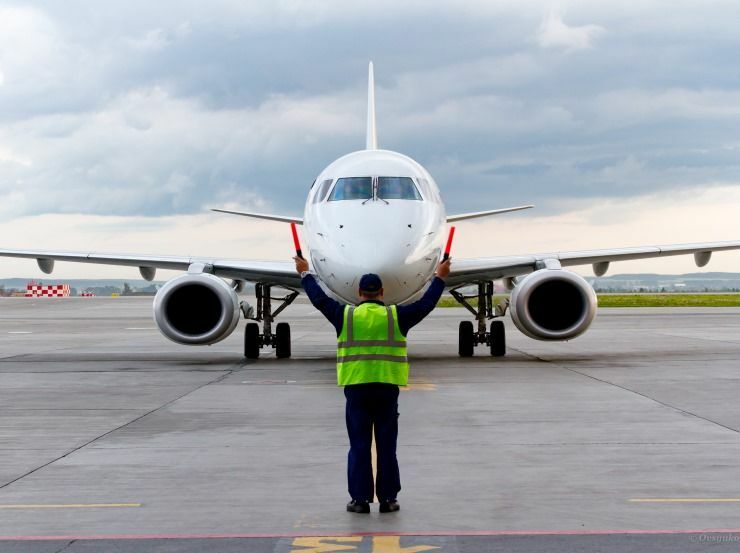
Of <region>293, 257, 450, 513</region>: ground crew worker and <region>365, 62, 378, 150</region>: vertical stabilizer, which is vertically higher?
<region>365, 62, 378, 150</region>: vertical stabilizer

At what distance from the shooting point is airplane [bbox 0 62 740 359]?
13914 mm

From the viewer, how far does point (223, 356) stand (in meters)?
21.3

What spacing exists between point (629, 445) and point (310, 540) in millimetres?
4025

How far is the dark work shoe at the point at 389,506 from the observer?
6.52 meters

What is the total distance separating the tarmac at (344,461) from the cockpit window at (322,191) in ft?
8.82

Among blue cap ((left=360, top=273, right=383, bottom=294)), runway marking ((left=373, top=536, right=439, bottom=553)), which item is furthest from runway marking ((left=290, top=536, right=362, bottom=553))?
blue cap ((left=360, top=273, right=383, bottom=294))

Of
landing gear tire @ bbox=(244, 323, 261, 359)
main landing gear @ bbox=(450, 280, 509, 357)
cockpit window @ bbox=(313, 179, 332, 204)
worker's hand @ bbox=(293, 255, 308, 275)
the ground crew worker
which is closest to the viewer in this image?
the ground crew worker

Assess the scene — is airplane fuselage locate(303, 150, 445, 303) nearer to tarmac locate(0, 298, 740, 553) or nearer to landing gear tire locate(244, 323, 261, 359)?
tarmac locate(0, 298, 740, 553)

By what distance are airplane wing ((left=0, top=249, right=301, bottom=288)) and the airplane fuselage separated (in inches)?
97.0

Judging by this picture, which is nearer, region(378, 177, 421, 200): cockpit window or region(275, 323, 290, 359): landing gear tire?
region(378, 177, 421, 200): cockpit window

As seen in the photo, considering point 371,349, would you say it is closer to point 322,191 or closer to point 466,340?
point 322,191

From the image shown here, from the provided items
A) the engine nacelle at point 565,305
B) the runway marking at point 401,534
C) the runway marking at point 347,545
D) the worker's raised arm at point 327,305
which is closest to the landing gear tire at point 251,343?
the engine nacelle at point 565,305

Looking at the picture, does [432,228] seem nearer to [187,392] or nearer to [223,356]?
[187,392]

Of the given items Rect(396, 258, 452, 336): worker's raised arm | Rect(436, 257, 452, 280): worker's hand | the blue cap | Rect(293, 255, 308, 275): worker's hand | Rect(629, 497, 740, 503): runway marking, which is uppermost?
Rect(293, 255, 308, 275): worker's hand
